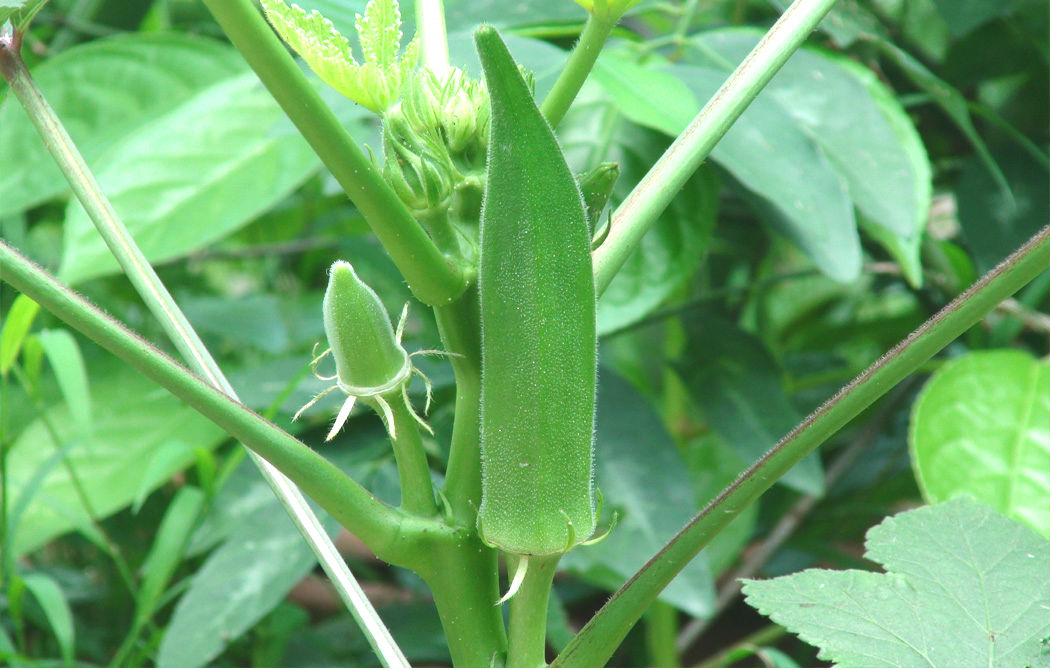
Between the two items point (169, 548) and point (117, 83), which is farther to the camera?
point (117, 83)

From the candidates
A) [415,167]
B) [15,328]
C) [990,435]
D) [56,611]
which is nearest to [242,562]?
[56,611]

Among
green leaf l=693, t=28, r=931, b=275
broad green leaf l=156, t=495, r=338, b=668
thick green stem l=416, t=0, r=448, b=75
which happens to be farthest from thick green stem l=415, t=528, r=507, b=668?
green leaf l=693, t=28, r=931, b=275

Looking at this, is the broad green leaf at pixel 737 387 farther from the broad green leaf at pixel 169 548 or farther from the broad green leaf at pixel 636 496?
the broad green leaf at pixel 169 548

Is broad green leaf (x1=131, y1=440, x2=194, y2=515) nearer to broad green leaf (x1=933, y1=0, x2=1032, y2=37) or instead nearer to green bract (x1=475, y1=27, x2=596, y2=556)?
green bract (x1=475, y1=27, x2=596, y2=556)

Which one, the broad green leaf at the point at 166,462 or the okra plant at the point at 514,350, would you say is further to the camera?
the broad green leaf at the point at 166,462

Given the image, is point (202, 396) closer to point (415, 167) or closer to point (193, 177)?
point (415, 167)

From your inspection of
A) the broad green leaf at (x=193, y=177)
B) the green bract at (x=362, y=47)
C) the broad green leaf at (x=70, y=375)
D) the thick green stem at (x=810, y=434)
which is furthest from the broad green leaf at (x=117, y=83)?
the thick green stem at (x=810, y=434)
